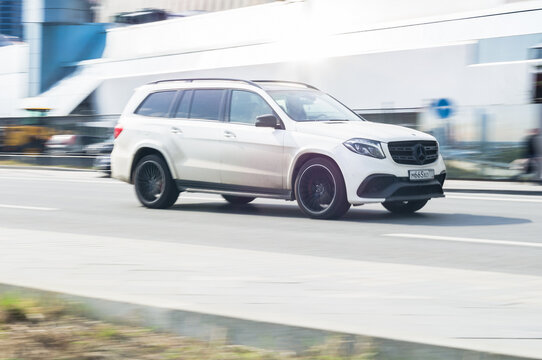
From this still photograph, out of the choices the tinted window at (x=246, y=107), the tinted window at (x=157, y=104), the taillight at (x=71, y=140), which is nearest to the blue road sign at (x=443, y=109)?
the tinted window at (x=157, y=104)

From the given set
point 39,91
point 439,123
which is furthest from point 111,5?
point 439,123

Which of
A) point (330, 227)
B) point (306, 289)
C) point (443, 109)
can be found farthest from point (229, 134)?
point (443, 109)

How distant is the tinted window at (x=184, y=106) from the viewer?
12.1 metres

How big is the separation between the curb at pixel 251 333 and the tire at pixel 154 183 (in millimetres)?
7140

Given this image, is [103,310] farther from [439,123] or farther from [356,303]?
[439,123]

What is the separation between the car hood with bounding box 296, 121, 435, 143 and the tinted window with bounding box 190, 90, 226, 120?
4.48 ft

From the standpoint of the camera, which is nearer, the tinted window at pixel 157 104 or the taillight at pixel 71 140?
the tinted window at pixel 157 104

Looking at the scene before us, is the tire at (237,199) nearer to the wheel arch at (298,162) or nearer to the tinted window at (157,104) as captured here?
the tinted window at (157,104)

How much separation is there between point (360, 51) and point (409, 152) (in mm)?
24075

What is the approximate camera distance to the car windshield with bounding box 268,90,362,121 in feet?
36.7

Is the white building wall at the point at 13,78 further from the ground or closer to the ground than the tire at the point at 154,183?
further from the ground

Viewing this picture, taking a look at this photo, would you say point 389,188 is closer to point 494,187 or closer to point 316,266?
point 316,266

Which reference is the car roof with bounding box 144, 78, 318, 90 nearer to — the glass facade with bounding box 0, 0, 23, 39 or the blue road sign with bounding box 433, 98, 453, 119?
the blue road sign with bounding box 433, 98, 453, 119

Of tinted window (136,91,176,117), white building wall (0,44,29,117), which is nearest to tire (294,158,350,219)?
tinted window (136,91,176,117)
